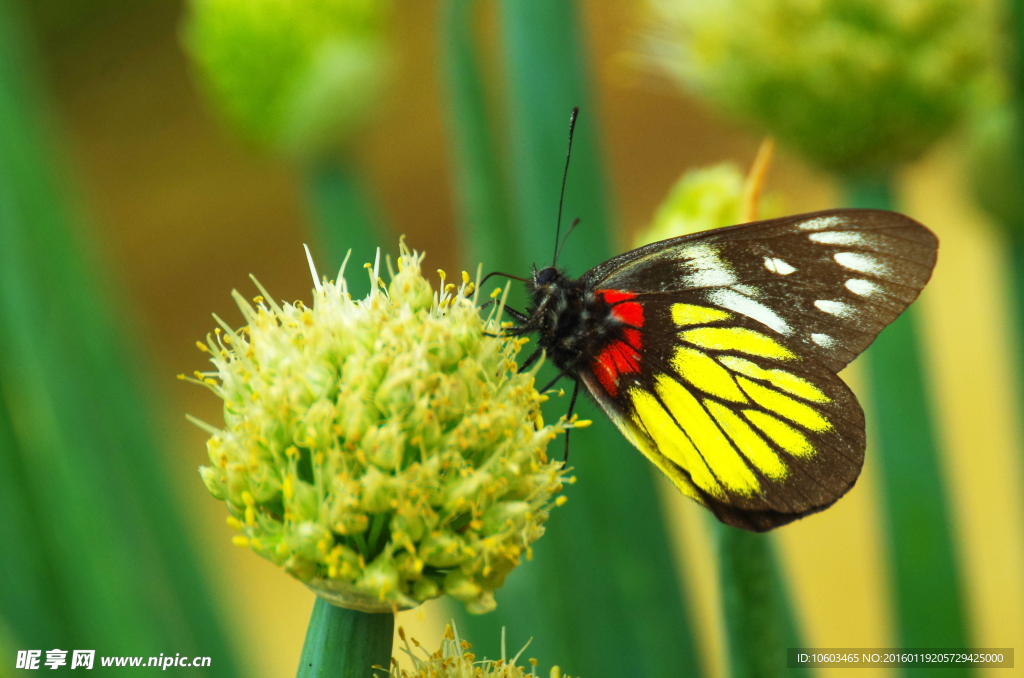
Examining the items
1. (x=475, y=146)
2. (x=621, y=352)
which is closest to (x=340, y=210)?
(x=475, y=146)

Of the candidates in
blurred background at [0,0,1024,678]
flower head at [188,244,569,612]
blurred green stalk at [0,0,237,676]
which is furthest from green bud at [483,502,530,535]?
blurred background at [0,0,1024,678]

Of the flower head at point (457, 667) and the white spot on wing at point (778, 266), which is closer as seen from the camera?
the flower head at point (457, 667)

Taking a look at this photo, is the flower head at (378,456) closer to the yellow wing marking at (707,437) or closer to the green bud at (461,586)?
the green bud at (461,586)

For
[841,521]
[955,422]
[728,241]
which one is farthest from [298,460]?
[955,422]

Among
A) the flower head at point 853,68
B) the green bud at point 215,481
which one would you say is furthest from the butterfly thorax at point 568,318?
the flower head at point 853,68

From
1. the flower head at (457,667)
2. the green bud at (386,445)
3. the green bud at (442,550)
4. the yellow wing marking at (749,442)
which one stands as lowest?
the flower head at (457,667)

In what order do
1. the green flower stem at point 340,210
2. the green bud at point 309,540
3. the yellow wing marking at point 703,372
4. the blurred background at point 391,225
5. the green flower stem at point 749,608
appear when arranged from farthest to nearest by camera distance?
1. the blurred background at point 391,225
2. the green flower stem at point 340,210
3. the yellow wing marking at point 703,372
4. the green flower stem at point 749,608
5. the green bud at point 309,540

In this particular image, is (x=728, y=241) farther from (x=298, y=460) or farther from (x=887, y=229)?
(x=298, y=460)
